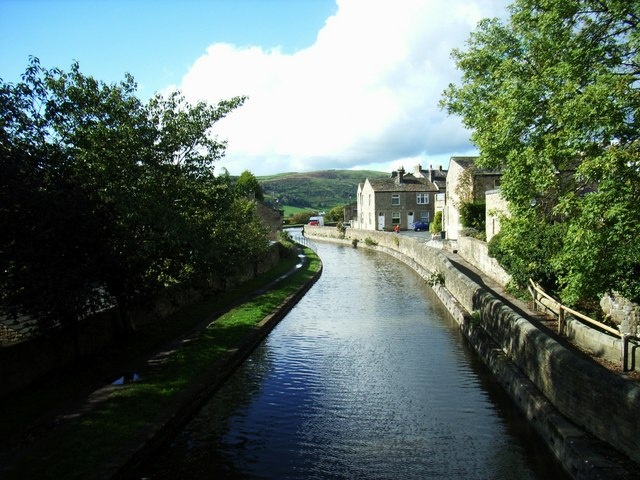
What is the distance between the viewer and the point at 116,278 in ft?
48.2

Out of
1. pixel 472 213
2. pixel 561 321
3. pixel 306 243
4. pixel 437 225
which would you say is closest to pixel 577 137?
pixel 561 321

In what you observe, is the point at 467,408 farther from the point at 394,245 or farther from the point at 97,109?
the point at 394,245

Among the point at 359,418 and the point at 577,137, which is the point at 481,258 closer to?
the point at 577,137

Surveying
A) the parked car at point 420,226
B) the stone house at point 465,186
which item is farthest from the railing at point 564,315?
the parked car at point 420,226

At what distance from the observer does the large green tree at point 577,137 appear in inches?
455

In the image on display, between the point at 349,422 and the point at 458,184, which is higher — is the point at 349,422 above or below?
below

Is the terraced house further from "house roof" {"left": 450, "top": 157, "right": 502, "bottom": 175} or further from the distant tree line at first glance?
the distant tree line

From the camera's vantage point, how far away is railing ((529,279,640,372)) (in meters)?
12.5

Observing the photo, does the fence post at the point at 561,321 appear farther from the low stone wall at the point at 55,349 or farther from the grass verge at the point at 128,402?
the low stone wall at the point at 55,349

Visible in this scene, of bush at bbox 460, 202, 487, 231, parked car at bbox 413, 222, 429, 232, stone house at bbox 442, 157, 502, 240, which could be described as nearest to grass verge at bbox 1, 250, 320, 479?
bush at bbox 460, 202, 487, 231

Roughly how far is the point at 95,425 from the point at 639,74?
1455 centimetres

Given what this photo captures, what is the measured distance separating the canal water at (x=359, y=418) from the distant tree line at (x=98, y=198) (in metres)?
4.13

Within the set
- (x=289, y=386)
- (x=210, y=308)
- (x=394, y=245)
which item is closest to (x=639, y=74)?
(x=289, y=386)

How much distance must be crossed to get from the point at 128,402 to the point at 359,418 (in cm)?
509
